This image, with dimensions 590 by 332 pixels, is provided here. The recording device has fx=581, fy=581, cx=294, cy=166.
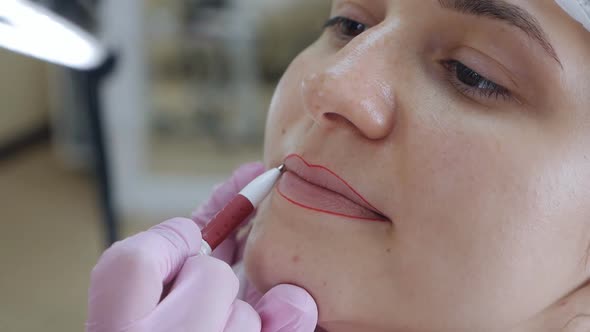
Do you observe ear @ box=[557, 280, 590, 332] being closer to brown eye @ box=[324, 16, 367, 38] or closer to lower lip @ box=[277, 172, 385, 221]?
lower lip @ box=[277, 172, 385, 221]

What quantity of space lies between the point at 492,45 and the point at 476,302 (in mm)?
306

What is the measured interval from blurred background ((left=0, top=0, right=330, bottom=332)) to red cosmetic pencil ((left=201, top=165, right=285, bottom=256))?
1.66 m

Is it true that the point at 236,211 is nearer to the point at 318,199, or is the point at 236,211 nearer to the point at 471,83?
the point at 318,199

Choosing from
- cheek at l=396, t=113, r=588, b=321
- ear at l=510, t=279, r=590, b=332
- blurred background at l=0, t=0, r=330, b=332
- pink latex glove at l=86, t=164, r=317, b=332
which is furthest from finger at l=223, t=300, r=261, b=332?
blurred background at l=0, t=0, r=330, b=332

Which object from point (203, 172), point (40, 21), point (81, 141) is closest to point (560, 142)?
point (40, 21)

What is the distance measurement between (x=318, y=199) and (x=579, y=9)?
37 centimetres

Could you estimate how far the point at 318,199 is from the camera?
2.46ft

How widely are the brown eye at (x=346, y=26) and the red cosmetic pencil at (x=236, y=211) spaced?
26 cm

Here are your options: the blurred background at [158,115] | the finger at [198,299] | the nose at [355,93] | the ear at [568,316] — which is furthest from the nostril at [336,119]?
the blurred background at [158,115]

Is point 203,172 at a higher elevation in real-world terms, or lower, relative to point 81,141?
higher

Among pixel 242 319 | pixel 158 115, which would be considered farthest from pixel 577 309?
pixel 158 115

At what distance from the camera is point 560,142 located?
0.69 meters

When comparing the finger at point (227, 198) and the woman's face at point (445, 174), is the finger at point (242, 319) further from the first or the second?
the finger at point (227, 198)

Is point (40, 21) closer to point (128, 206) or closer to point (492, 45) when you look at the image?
point (492, 45)
